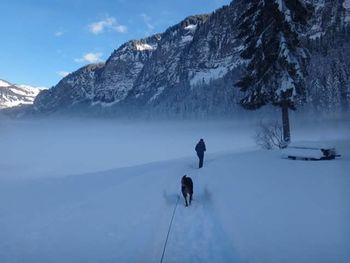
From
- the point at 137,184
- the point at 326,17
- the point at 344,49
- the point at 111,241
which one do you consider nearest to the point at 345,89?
the point at 344,49

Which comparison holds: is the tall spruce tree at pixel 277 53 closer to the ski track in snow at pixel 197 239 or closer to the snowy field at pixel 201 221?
the snowy field at pixel 201 221

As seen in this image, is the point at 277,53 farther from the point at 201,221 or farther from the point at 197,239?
the point at 197,239

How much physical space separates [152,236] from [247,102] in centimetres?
1451

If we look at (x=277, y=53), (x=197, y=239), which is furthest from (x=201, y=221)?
(x=277, y=53)

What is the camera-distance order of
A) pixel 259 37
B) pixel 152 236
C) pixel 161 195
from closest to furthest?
pixel 152 236
pixel 161 195
pixel 259 37

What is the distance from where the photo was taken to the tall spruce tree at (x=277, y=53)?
20562 millimetres

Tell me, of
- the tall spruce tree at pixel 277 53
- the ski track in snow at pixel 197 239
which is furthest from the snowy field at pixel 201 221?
the tall spruce tree at pixel 277 53

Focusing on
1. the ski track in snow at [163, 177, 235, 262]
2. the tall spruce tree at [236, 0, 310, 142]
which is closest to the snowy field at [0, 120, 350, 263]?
the ski track in snow at [163, 177, 235, 262]

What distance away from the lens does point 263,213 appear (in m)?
10.4

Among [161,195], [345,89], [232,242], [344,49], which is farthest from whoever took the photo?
[344,49]

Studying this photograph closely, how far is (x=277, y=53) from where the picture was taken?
20891 millimetres

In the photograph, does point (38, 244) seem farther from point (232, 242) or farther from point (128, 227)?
point (232, 242)

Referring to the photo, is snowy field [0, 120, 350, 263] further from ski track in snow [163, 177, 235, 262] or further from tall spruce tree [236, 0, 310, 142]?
tall spruce tree [236, 0, 310, 142]

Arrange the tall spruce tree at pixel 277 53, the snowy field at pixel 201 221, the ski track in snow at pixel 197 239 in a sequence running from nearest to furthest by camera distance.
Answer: the ski track in snow at pixel 197 239 → the snowy field at pixel 201 221 → the tall spruce tree at pixel 277 53
